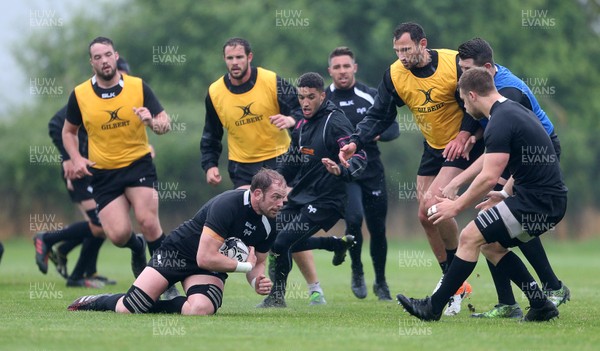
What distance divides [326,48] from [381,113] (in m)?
28.0

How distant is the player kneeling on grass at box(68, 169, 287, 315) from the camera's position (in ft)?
29.8

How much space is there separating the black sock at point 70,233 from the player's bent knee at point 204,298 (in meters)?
5.22

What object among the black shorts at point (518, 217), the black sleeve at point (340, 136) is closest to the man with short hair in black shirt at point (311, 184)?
the black sleeve at point (340, 136)

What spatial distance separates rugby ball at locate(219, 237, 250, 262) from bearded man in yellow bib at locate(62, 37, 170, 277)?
2729 mm

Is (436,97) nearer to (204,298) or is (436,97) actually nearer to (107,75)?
(204,298)

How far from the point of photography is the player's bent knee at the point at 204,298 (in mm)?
9375

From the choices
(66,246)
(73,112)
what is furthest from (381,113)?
→ (66,246)

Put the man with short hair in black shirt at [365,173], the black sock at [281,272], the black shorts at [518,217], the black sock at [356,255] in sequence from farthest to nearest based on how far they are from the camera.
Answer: the man with short hair in black shirt at [365,173]
the black sock at [356,255]
the black sock at [281,272]
the black shorts at [518,217]

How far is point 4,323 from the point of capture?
8.73 metres

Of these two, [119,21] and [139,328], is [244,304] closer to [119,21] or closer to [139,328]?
[139,328]

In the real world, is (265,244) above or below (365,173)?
below

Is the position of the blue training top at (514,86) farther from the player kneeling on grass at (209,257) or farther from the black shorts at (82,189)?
Answer: the black shorts at (82,189)

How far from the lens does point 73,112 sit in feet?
40.1

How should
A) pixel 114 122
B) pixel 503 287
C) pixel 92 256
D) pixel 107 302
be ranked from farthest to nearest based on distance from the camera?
1. pixel 92 256
2. pixel 114 122
3. pixel 503 287
4. pixel 107 302
